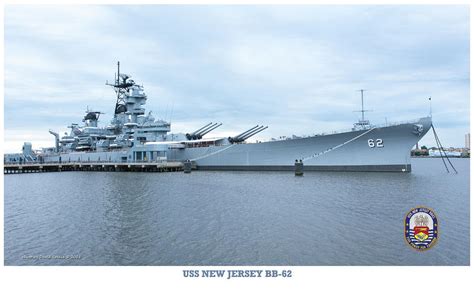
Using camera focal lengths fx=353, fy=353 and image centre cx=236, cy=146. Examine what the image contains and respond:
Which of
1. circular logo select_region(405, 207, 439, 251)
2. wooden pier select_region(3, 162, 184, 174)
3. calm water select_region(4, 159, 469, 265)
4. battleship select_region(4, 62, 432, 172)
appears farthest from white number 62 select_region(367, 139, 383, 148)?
circular logo select_region(405, 207, 439, 251)

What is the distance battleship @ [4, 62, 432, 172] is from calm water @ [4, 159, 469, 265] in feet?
35.3

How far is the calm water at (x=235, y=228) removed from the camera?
10.3 meters

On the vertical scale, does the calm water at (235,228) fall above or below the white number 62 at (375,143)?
below

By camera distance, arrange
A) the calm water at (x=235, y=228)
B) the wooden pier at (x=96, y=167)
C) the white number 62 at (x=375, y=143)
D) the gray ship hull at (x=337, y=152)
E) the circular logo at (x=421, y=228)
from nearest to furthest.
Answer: the circular logo at (x=421, y=228), the calm water at (x=235, y=228), the gray ship hull at (x=337, y=152), the white number 62 at (x=375, y=143), the wooden pier at (x=96, y=167)

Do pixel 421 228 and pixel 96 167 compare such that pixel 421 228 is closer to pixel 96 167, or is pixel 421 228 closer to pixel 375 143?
pixel 375 143

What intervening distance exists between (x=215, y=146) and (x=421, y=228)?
35046mm

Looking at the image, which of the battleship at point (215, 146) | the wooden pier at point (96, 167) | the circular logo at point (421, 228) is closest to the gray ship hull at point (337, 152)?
the battleship at point (215, 146)

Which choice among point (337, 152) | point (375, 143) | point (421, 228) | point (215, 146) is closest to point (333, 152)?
point (337, 152)

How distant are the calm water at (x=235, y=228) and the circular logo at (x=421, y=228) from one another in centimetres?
64

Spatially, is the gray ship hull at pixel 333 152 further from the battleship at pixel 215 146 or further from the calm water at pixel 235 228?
the calm water at pixel 235 228

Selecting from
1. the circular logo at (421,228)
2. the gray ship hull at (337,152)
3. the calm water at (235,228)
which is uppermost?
the gray ship hull at (337,152)

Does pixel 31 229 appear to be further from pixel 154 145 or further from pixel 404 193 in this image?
pixel 154 145

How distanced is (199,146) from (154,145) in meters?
6.64

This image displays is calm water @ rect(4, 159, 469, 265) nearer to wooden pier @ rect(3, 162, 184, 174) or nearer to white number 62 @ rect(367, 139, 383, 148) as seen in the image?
white number 62 @ rect(367, 139, 383, 148)
